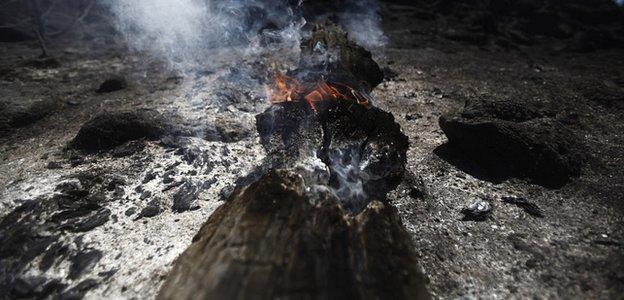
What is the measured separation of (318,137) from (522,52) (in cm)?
861

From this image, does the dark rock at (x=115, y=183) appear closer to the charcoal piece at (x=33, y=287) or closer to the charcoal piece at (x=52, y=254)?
the charcoal piece at (x=52, y=254)

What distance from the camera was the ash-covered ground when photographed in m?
3.30

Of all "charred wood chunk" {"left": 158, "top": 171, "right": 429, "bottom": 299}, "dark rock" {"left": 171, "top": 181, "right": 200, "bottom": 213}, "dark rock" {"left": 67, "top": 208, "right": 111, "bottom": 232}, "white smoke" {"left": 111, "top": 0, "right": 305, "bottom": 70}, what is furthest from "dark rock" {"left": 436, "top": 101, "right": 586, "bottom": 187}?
"white smoke" {"left": 111, "top": 0, "right": 305, "bottom": 70}

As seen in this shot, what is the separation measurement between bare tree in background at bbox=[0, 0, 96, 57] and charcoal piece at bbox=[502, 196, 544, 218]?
11.0 m

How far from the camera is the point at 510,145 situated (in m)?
4.63

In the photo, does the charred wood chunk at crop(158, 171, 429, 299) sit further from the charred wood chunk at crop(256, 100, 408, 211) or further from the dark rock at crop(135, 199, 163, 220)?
the dark rock at crop(135, 199, 163, 220)

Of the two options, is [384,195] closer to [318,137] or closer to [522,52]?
[318,137]

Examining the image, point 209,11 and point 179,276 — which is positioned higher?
point 209,11

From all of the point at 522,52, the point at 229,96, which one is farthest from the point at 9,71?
the point at 522,52

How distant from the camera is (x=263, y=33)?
9.95 meters

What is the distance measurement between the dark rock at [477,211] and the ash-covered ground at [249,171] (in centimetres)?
2

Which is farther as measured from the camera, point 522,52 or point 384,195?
point 522,52

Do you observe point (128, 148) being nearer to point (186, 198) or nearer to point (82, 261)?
point (186, 198)

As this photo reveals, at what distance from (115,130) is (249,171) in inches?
78.9
